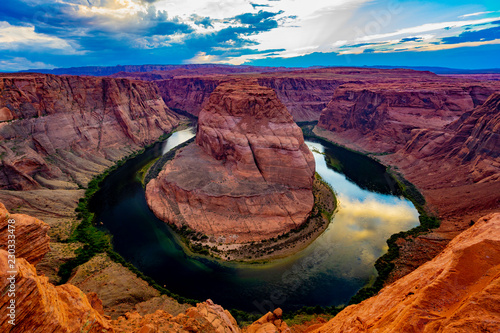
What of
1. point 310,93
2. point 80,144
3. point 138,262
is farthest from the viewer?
point 310,93

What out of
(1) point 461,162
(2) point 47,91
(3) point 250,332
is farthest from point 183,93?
(3) point 250,332

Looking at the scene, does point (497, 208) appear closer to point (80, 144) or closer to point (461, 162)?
point (461, 162)

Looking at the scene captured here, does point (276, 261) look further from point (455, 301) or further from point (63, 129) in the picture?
point (63, 129)

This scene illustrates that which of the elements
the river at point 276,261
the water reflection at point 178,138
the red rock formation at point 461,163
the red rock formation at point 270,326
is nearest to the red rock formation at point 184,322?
the red rock formation at point 270,326

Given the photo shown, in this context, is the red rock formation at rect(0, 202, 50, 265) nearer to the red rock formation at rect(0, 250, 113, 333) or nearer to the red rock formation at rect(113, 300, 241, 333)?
the red rock formation at rect(0, 250, 113, 333)

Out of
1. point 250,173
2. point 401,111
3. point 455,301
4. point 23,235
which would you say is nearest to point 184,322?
point 23,235

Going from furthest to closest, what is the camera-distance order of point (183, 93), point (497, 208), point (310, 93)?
point (183, 93), point (310, 93), point (497, 208)
